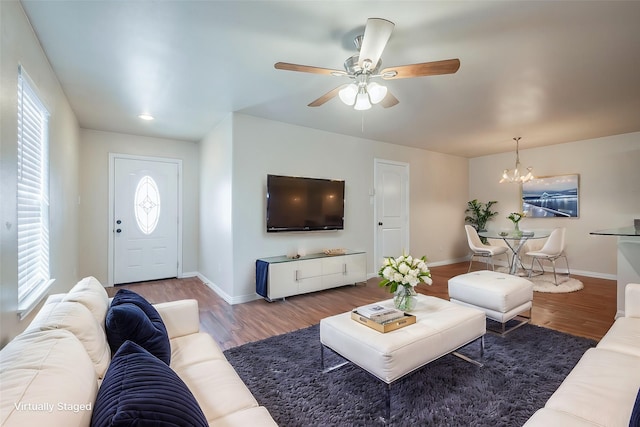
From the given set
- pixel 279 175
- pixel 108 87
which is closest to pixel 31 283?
pixel 108 87

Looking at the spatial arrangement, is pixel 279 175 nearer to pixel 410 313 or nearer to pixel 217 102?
pixel 217 102

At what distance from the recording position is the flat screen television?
406cm

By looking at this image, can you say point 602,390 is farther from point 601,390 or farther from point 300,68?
point 300,68

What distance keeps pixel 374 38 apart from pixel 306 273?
2.98 meters

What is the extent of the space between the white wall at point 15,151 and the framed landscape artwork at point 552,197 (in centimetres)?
726

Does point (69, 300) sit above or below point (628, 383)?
above

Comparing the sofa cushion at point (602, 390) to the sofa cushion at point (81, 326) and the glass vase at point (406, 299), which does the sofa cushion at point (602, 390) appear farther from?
the sofa cushion at point (81, 326)

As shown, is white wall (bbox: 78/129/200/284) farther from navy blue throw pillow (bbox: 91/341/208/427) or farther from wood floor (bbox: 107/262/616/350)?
navy blue throw pillow (bbox: 91/341/208/427)

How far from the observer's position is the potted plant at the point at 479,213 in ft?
21.2

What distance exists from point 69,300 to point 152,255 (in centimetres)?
395

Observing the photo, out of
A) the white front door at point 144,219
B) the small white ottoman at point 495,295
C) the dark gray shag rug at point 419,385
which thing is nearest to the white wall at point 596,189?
the small white ottoman at point 495,295

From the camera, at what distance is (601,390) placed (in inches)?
50.6

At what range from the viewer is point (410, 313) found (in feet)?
7.13

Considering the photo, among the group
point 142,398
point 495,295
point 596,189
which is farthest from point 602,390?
point 596,189
